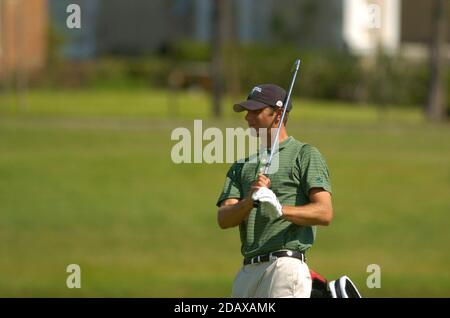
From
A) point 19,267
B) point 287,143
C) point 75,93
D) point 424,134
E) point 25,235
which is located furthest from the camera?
point 75,93

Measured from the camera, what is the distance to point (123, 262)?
21.8 m

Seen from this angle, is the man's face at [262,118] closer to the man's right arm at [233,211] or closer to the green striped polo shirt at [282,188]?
the green striped polo shirt at [282,188]

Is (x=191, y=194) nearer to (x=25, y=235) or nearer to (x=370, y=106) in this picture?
(x=25, y=235)

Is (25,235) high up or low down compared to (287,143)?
down

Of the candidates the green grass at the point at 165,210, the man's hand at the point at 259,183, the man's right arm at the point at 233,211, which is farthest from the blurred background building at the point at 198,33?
the man's hand at the point at 259,183

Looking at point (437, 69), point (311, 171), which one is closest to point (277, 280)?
point (311, 171)

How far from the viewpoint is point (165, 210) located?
2558 centimetres

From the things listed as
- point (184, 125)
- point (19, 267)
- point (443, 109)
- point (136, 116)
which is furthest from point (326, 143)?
point (443, 109)

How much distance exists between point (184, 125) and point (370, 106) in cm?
1844

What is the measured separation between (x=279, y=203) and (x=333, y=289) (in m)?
0.71

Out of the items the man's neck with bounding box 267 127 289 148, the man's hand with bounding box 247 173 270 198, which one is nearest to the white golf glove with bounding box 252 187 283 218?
the man's hand with bounding box 247 173 270 198

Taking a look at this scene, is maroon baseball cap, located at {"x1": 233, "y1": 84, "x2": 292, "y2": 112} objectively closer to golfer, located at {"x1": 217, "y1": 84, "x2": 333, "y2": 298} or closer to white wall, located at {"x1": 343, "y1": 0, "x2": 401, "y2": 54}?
golfer, located at {"x1": 217, "y1": 84, "x2": 333, "y2": 298}
